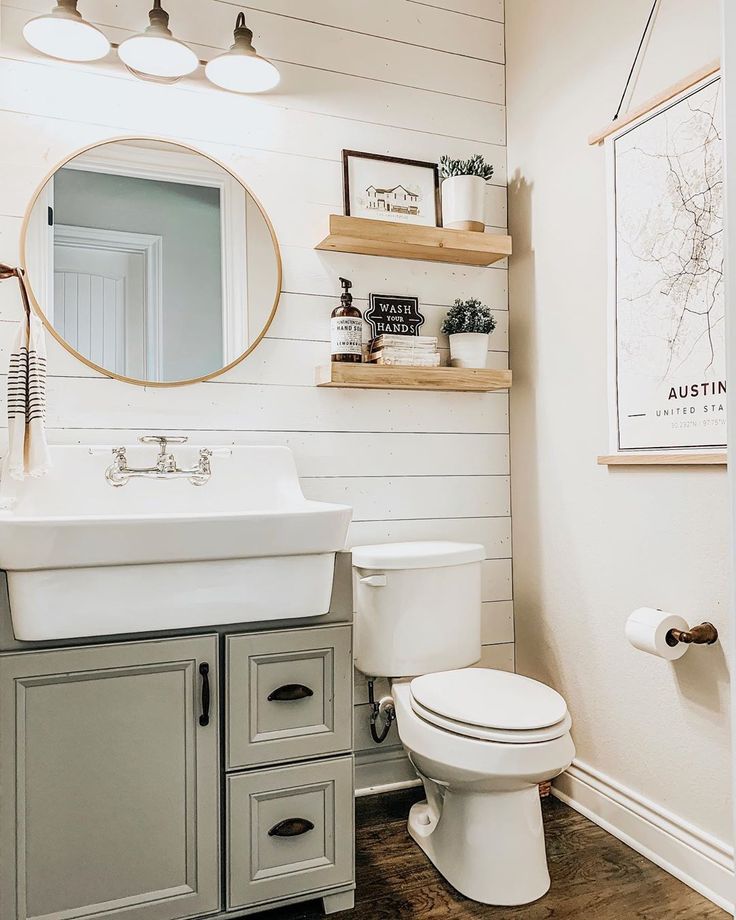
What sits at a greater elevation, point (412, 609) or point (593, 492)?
point (593, 492)

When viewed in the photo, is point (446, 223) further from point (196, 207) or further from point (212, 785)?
point (212, 785)


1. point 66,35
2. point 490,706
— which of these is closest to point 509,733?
point 490,706

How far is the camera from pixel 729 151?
0.56 metres

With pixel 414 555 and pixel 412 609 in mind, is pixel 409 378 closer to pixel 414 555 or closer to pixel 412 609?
pixel 414 555

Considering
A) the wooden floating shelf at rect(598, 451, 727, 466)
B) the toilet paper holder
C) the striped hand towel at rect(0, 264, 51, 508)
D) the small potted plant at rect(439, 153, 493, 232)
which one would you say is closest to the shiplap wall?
the small potted plant at rect(439, 153, 493, 232)

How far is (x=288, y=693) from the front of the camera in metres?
1.63

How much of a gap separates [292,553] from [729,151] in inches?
46.7

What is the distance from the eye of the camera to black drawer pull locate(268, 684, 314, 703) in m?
1.63

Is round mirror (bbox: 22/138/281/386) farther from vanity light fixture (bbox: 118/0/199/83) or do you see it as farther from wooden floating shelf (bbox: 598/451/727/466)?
wooden floating shelf (bbox: 598/451/727/466)

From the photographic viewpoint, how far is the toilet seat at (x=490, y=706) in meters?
1.64

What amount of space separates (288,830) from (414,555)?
73 cm

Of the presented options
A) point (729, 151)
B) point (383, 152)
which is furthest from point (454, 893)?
point (383, 152)

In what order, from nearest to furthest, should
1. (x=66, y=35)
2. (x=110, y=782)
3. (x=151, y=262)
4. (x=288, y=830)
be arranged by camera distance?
(x=110, y=782) → (x=288, y=830) → (x=66, y=35) → (x=151, y=262)

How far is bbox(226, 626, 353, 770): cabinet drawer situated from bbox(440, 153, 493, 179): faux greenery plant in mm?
1389
